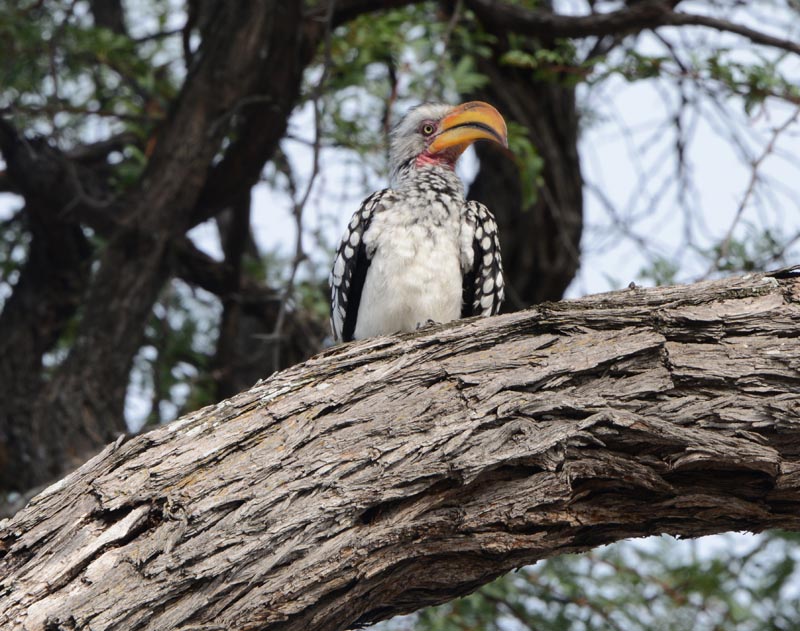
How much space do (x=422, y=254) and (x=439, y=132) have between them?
988 mm

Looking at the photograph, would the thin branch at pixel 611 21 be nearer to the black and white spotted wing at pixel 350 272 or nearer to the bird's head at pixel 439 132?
the bird's head at pixel 439 132

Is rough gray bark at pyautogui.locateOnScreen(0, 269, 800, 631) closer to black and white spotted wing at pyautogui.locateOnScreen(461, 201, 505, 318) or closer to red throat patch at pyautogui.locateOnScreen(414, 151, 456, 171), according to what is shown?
black and white spotted wing at pyautogui.locateOnScreen(461, 201, 505, 318)

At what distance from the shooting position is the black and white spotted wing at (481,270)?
4156 mm

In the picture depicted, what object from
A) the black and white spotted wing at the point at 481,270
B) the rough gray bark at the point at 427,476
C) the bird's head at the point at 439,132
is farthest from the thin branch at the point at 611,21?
the rough gray bark at the point at 427,476

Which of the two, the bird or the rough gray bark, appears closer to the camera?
the rough gray bark

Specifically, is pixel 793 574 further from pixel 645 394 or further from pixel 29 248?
pixel 29 248

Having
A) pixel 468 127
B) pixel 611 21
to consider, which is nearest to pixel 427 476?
pixel 468 127

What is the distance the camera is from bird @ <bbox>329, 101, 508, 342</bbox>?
3.91 metres

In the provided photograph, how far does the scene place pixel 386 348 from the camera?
2.96 meters

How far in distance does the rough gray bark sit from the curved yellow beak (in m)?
1.61

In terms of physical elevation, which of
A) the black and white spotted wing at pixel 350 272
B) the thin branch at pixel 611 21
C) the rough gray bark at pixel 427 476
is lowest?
the rough gray bark at pixel 427 476

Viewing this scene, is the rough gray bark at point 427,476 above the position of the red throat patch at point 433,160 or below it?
below

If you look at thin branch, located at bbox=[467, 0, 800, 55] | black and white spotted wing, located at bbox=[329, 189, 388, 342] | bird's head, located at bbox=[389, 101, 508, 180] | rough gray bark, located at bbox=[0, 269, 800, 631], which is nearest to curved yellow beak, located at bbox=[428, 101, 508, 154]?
bird's head, located at bbox=[389, 101, 508, 180]

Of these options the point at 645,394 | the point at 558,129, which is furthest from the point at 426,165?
the point at 645,394
